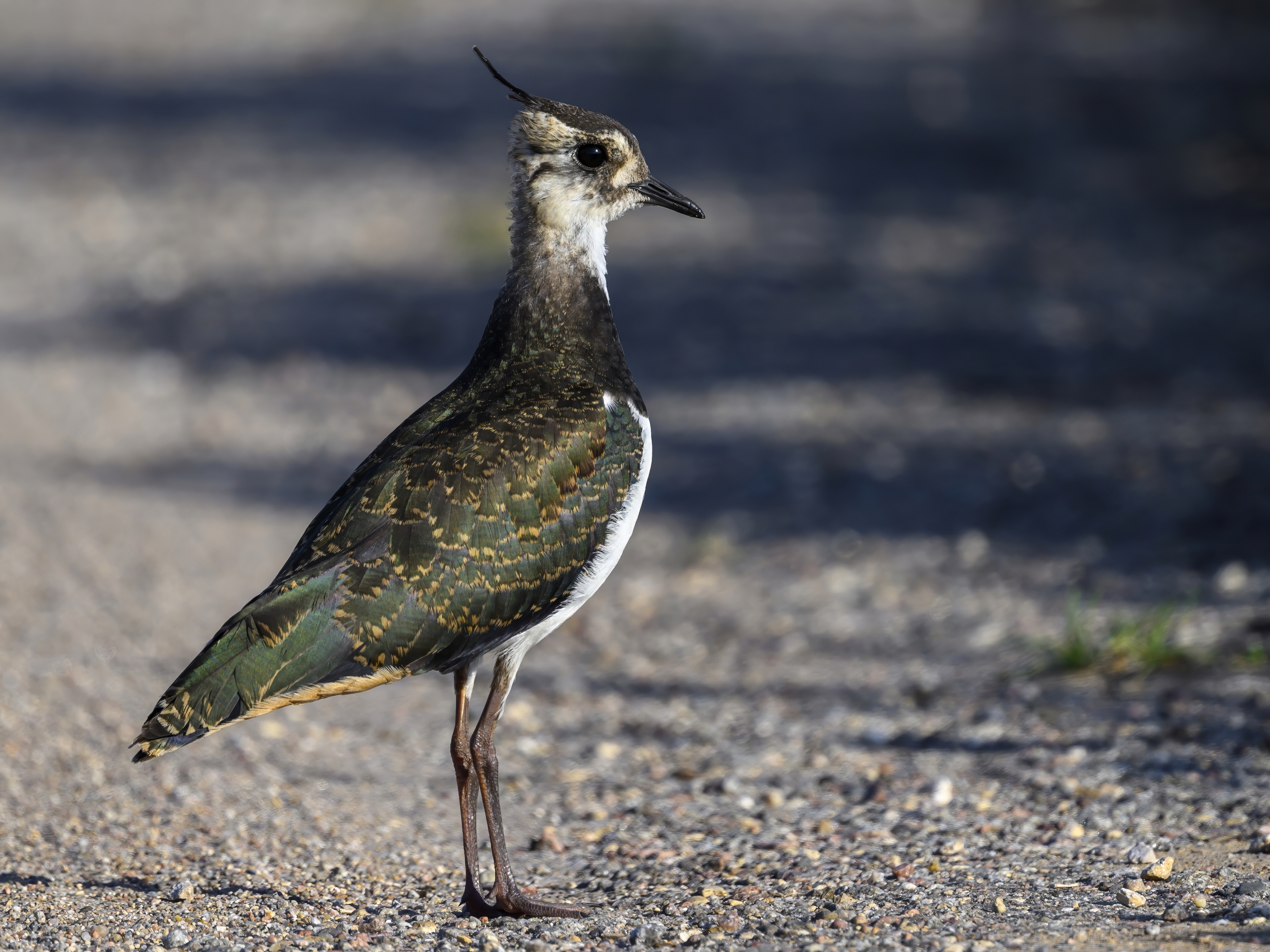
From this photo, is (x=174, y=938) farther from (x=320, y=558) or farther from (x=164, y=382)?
(x=164, y=382)

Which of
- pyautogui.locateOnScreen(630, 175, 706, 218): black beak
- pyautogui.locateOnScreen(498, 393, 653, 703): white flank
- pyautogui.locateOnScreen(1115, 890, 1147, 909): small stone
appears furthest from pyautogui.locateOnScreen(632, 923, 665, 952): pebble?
pyautogui.locateOnScreen(630, 175, 706, 218): black beak

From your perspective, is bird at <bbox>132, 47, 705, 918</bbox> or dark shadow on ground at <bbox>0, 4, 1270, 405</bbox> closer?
bird at <bbox>132, 47, 705, 918</bbox>

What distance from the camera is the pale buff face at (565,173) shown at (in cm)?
608

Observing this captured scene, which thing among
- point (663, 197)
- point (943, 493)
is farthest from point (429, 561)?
point (943, 493)

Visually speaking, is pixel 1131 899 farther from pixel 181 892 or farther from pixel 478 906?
pixel 181 892

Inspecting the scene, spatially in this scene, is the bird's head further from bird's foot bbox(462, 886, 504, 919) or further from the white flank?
bird's foot bbox(462, 886, 504, 919)

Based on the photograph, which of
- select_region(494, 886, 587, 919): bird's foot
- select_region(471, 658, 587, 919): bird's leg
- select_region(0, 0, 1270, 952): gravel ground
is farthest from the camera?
select_region(0, 0, 1270, 952): gravel ground

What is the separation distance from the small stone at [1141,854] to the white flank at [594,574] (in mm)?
2274

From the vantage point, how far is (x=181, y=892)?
543 centimetres

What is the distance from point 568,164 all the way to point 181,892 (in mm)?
3261

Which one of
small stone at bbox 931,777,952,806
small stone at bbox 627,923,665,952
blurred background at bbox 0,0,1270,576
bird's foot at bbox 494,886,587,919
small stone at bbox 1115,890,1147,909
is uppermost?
blurred background at bbox 0,0,1270,576

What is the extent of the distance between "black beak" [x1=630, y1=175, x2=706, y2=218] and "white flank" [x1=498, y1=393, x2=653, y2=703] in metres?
1.04

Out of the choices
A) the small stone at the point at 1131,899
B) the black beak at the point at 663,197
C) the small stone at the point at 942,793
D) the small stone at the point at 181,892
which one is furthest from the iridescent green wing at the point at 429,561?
the small stone at the point at 1131,899

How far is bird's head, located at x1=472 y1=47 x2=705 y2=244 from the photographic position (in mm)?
6082
